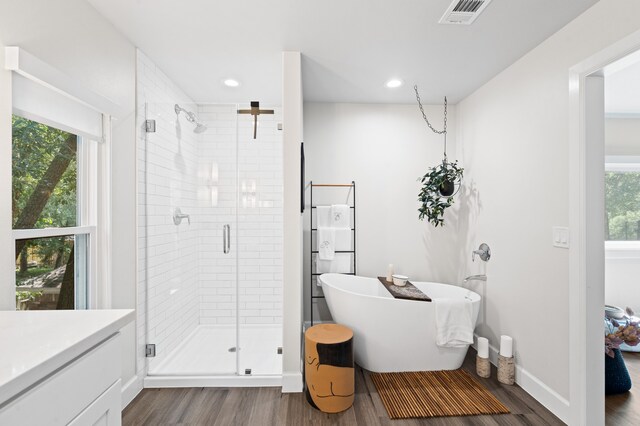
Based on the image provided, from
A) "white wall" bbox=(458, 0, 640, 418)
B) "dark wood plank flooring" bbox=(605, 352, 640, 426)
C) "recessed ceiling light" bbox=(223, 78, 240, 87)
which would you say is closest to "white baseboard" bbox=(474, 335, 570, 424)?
"white wall" bbox=(458, 0, 640, 418)

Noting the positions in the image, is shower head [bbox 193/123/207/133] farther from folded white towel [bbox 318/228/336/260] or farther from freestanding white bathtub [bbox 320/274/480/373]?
freestanding white bathtub [bbox 320/274/480/373]

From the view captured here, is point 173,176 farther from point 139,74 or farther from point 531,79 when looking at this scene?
point 531,79

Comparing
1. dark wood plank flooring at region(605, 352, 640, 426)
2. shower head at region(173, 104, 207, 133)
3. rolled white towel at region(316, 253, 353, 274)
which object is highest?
shower head at region(173, 104, 207, 133)

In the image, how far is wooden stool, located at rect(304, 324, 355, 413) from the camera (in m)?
2.09

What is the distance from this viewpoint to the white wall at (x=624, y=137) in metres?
3.58

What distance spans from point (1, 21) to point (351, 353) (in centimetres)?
252

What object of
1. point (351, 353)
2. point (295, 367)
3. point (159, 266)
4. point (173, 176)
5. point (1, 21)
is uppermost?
point (1, 21)

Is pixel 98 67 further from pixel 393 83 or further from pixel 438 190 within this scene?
pixel 438 190

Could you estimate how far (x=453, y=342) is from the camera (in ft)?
8.14

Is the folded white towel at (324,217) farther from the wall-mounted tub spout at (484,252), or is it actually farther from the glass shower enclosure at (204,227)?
the wall-mounted tub spout at (484,252)

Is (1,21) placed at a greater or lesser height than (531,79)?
lesser

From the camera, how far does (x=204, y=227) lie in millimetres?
2730

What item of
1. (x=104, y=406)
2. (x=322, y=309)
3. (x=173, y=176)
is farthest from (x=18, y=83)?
(x=322, y=309)

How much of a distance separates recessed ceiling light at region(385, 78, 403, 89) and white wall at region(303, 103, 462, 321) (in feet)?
1.60
